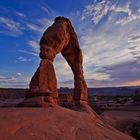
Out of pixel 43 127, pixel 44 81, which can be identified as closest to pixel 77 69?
pixel 44 81

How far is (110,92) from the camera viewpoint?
461ft

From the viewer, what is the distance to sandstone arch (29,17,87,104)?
14172 mm

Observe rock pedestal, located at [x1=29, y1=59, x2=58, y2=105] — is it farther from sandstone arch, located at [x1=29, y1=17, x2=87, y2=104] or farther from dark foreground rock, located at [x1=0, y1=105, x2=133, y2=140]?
dark foreground rock, located at [x1=0, y1=105, x2=133, y2=140]

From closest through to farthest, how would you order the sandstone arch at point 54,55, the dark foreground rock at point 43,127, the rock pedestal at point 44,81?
the dark foreground rock at point 43,127 → the rock pedestal at point 44,81 → the sandstone arch at point 54,55

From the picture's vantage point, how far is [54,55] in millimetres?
15750

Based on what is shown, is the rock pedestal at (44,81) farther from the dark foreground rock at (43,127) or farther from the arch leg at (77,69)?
the dark foreground rock at (43,127)

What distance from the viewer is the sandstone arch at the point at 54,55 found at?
14.2m

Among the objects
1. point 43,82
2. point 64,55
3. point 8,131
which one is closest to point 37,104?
point 43,82

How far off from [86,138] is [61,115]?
158cm

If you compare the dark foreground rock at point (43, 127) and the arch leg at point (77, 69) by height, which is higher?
the arch leg at point (77, 69)

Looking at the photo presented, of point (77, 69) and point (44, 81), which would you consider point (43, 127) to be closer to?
point (44, 81)

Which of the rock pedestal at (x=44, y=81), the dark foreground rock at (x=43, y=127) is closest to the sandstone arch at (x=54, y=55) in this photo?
the rock pedestal at (x=44, y=81)

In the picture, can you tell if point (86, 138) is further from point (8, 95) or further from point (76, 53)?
point (8, 95)

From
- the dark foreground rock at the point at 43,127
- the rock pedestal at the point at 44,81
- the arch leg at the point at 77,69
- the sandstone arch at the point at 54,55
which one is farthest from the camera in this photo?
the arch leg at the point at 77,69
